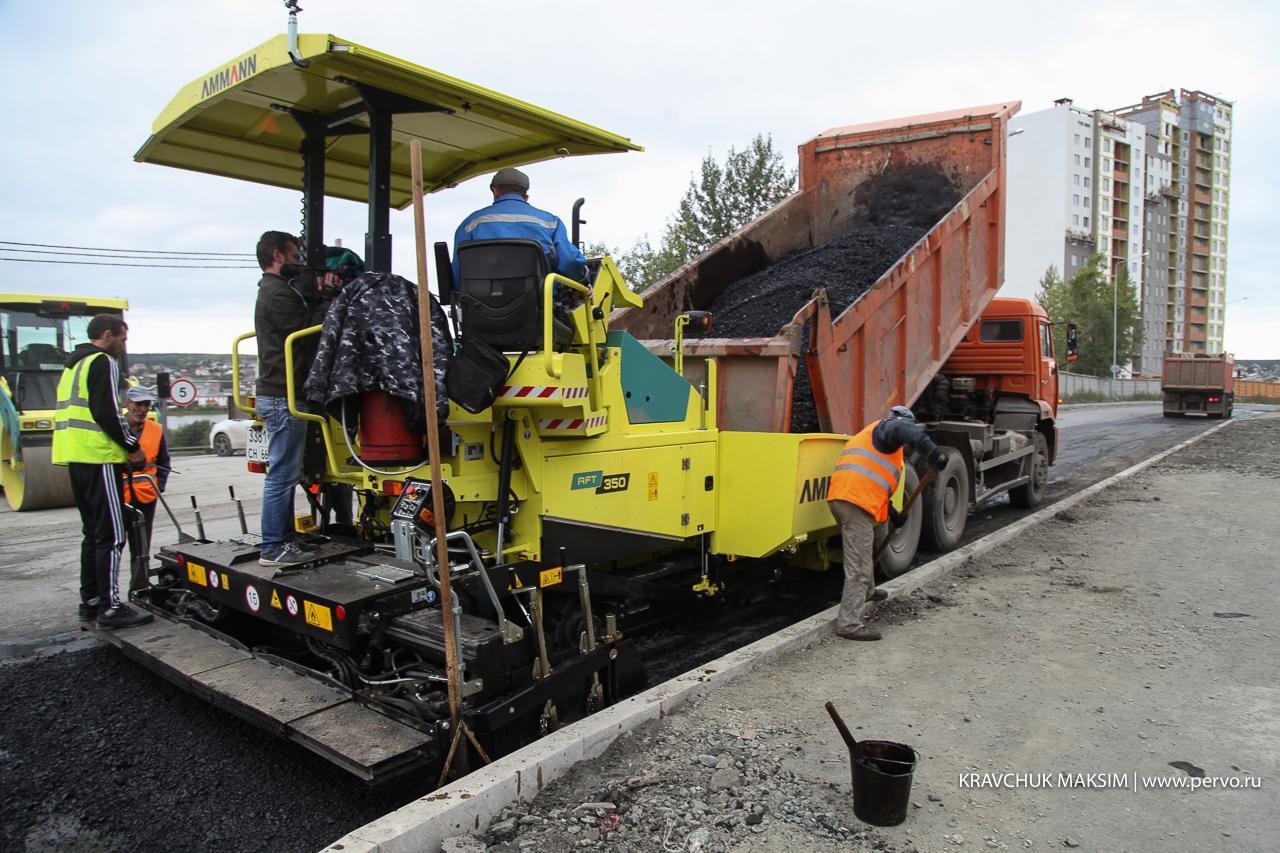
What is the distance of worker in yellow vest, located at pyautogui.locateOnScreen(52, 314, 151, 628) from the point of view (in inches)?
181

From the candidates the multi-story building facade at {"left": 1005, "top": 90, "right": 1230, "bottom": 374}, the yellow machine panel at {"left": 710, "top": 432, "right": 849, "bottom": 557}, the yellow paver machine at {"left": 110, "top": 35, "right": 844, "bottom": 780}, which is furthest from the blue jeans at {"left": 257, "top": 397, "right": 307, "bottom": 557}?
the multi-story building facade at {"left": 1005, "top": 90, "right": 1230, "bottom": 374}

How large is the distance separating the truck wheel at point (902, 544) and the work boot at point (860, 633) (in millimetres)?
1509

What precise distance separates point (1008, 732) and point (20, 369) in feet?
40.2

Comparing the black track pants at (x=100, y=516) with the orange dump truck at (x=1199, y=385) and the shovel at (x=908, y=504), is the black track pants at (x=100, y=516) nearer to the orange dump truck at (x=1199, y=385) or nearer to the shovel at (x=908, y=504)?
the shovel at (x=908, y=504)

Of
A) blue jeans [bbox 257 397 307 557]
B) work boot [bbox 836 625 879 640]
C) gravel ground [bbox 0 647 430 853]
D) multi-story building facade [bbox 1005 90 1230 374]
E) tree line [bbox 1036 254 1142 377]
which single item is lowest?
gravel ground [bbox 0 647 430 853]

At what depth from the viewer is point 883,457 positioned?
5.16 metres

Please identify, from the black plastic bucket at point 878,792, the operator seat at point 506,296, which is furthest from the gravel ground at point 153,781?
the operator seat at point 506,296

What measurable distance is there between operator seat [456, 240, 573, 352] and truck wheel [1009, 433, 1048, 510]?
777cm

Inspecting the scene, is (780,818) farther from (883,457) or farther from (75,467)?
(75,467)

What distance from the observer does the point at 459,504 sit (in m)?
4.01

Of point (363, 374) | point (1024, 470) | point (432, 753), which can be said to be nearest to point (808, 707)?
point (432, 753)

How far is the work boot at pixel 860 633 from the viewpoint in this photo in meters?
4.89

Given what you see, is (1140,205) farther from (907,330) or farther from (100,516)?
(100,516)

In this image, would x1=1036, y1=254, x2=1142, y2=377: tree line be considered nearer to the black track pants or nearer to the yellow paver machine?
the yellow paver machine
